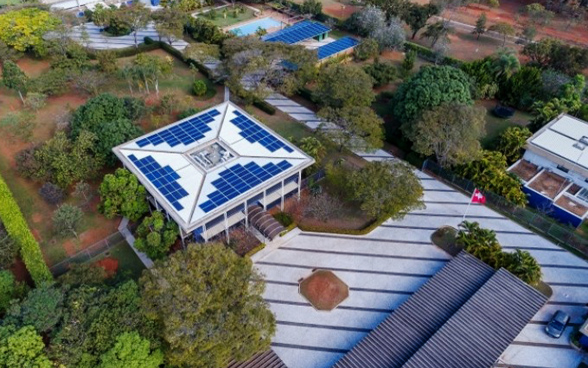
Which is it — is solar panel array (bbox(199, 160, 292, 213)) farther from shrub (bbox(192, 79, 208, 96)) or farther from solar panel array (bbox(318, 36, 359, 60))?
solar panel array (bbox(318, 36, 359, 60))

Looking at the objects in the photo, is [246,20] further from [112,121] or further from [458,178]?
[458,178]

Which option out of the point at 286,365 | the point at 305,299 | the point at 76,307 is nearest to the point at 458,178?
the point at 305,299

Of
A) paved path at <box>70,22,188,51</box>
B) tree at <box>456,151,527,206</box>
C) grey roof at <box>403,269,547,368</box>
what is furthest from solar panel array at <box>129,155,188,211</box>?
paved path at <box>70,22,188,51</box>

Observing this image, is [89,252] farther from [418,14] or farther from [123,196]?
[418,14]

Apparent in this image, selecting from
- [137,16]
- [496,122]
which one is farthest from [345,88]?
[137,16]

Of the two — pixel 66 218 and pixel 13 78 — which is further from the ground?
pixel 13 78

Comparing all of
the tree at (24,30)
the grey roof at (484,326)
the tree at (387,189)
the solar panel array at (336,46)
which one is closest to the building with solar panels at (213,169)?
the tree at (387,189)
